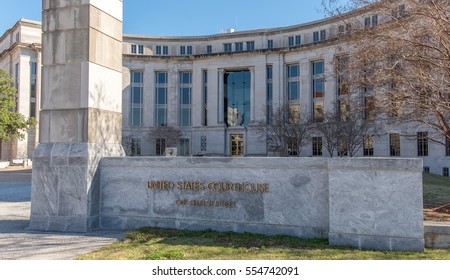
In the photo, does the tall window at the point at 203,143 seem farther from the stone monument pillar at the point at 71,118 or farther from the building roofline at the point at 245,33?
the stone monument pillar at the point at 71,118

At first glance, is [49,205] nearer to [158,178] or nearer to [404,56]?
[158,178]

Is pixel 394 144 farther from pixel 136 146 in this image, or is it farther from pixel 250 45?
pixel 136 146

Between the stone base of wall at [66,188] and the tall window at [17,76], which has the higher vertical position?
the tall window at [17,76]

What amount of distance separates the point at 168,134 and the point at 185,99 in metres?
8.01

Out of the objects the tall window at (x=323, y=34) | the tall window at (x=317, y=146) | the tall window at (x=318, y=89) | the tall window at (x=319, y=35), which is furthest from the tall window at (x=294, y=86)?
the tall window at (x=317, y=146)

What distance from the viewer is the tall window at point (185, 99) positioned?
60.1m

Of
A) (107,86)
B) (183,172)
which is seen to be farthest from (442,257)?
(107,86)

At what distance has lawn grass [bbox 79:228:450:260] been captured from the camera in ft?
21.4

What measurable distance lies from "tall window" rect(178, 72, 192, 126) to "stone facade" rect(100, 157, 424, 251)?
5057 centimetres

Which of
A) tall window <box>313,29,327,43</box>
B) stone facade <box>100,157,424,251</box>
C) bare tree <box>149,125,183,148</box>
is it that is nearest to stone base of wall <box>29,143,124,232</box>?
stone facade <box>100,157,424,251</box>

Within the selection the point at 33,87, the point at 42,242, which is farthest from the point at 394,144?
the point at 33,87

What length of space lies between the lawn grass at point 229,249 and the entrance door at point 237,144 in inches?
1911

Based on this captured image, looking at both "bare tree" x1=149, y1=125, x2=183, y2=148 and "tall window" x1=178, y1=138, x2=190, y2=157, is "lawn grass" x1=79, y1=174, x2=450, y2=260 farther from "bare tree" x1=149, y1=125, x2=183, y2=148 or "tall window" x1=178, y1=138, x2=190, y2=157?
"tall window" x1=178, y1=138, x2=190, y2=157

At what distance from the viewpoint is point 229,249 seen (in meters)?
7.09
